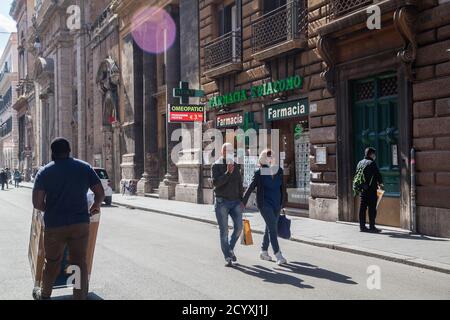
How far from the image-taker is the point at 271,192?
8359 millimetres

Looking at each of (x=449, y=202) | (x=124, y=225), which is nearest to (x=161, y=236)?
(x=124, y=225)

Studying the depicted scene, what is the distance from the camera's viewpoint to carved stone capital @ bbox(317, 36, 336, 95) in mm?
13453


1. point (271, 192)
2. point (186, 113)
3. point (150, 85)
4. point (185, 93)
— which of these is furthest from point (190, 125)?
point (271, 192)

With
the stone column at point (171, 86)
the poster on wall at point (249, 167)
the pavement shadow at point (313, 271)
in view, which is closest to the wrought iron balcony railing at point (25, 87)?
the stone column at point (171, 86)

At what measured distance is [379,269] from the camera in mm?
8023

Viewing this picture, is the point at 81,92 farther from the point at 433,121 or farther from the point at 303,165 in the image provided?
the point at 433,121

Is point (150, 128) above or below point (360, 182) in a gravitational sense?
above

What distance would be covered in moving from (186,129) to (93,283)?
1525 cm

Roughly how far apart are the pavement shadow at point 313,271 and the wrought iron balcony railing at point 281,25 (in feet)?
26.6

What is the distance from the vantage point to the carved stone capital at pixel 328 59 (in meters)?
13.5

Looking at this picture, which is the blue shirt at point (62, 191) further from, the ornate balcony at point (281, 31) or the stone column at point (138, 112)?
the stone column at point (138, 112)

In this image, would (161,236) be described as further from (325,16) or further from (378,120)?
(325,16)

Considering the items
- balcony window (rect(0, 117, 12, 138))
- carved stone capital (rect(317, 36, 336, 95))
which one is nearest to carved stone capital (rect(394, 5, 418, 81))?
carved stone capital (rect(317, 36, 336, 95))

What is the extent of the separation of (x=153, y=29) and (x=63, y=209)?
2235cm
